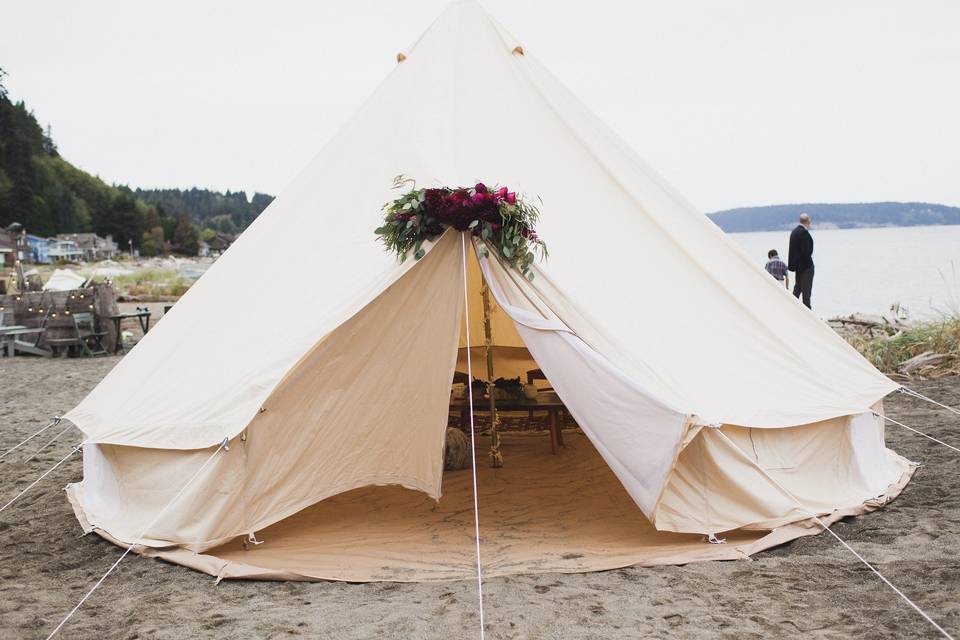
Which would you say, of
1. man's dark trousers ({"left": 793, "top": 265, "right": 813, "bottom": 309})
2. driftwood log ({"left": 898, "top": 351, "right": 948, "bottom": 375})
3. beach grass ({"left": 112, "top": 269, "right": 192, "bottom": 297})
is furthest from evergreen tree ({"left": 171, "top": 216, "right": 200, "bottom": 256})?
driftwood log ({"left": 898, "top": 351, "right": 948, "bottom": 375})

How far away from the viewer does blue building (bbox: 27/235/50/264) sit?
53438mm

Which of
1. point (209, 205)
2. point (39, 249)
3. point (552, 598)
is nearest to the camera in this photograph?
point (552, 598)

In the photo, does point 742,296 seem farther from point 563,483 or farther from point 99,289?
point 99,289

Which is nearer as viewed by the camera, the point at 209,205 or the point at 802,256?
the point at 802,256

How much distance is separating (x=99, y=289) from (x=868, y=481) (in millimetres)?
12592

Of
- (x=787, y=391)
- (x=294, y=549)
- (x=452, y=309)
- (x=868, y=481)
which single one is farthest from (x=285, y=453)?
(x=868, y=481)

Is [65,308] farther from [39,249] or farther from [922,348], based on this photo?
[39,249]

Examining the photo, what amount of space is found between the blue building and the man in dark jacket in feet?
170

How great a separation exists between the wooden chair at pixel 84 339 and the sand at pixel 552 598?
9.80 metres

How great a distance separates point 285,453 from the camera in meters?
4.74

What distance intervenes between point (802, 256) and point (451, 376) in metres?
7.93

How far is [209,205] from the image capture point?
94.8m

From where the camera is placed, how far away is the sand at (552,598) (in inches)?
139

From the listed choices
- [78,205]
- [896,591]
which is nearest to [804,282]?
[896,591]
